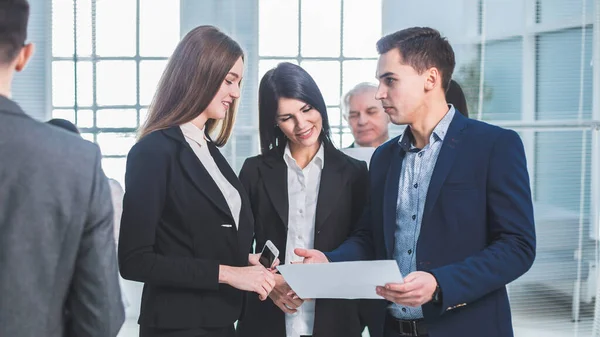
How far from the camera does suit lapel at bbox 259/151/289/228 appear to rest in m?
2.24

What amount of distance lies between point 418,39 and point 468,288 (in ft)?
2.19

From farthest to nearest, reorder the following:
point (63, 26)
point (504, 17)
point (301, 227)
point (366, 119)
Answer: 1. point (504, 17)
2. point (63, 26)
3. point (366, 119)
4. point (301, 227)

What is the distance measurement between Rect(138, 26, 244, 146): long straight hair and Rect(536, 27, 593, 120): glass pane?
8.07 ft

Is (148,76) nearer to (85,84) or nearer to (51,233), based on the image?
(85,84)

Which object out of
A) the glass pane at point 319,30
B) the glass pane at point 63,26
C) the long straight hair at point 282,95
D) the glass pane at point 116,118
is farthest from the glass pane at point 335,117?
the long straight hair at point 282,95

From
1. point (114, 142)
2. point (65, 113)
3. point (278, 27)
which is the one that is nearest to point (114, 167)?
point (114, 142)

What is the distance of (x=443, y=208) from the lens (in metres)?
1.81

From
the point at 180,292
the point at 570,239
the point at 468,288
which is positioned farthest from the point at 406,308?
the point at 570,239

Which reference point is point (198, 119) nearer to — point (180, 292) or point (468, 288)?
point (180, 292)

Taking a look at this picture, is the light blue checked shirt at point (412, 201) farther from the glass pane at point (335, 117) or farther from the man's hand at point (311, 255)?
the glass pane at point (335, 117)

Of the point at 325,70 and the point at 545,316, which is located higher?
the point at 325,70

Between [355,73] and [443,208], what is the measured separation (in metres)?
2.07

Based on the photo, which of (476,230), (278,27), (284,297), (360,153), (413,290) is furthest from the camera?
(278,27)

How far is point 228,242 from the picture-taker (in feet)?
6.31
